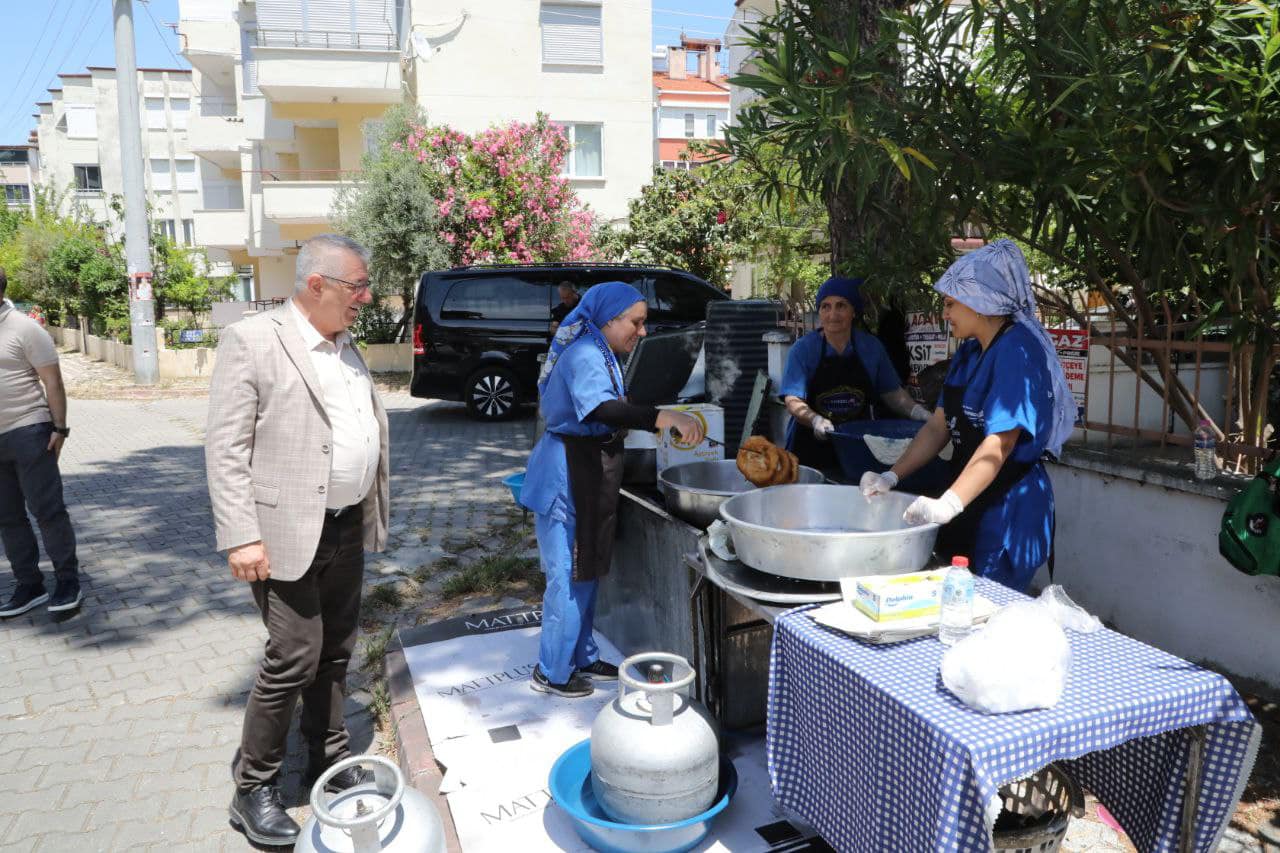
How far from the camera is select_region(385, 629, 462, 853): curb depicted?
3.25 m

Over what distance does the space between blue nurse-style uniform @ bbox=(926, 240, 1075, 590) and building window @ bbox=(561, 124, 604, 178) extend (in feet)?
66.4

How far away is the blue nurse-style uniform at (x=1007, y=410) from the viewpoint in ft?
8.95

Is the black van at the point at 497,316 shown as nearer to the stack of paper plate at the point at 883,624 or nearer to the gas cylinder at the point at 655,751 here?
the gas cylinder at the point at 655,751

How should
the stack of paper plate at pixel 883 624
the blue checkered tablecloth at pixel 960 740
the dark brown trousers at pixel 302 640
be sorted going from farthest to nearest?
the dark brown trousers at pixel 302 640, the stack of paper plate at pixel 883 624, the blue checkered tablecloth at pixel 960 740

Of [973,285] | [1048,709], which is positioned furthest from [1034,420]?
[1048,709]

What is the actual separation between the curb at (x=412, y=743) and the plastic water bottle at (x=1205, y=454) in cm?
350

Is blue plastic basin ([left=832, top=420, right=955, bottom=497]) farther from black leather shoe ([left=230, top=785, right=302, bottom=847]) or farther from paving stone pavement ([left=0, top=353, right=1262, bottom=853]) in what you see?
black leather shoe ([left=230, top=785, right=302, bottom=847])

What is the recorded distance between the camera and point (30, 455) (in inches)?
192

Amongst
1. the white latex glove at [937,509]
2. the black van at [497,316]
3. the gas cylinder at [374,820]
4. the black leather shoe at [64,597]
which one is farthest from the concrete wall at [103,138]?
the white latex glove at [937,509]

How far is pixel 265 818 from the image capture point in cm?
310

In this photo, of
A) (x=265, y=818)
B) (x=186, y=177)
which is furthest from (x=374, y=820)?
(x=186, y=177)

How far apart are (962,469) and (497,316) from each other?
9.88 metres

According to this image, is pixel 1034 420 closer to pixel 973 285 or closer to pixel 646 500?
pixel 973 285

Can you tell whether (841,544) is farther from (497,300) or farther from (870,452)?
(497,300)
